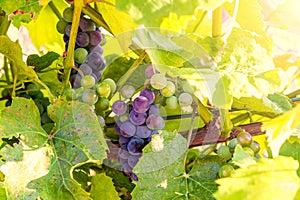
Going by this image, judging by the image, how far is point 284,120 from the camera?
0.48m

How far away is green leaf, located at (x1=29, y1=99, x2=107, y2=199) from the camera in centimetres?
70

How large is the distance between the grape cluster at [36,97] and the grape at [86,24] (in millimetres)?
138

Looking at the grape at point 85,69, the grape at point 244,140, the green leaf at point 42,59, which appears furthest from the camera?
the green leaf at point 42,59

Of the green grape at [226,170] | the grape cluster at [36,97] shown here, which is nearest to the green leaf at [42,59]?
the grape cluster at [36,97]

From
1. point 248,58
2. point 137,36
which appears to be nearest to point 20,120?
point 137,36

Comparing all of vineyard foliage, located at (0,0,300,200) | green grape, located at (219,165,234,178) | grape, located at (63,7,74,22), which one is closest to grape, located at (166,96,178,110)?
vineyard foliage, located at (0,0,300,200)

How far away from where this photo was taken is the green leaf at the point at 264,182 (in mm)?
501

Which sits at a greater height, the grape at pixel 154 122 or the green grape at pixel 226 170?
the grape at pixel 154 122

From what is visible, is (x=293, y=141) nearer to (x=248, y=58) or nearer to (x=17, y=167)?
(x=248, y=58)

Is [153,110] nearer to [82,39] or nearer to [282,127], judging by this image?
[82,39]

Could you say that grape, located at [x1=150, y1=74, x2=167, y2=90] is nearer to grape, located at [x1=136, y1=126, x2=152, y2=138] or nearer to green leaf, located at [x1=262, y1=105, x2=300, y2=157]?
grape, located at [x1=136, y1=126, x2=152, y2=138]

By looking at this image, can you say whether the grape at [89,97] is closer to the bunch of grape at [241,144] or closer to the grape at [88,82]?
the grape at [88,82]

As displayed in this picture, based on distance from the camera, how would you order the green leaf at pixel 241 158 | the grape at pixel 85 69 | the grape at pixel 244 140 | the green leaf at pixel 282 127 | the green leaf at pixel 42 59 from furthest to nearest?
the green leaf at pixel 42 59, the grape at pixel 85 69, the grape at pixel 244 140, the green leaf at pixel 241 158, the green leaf at pixel 282 127

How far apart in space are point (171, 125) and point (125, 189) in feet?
0.45
